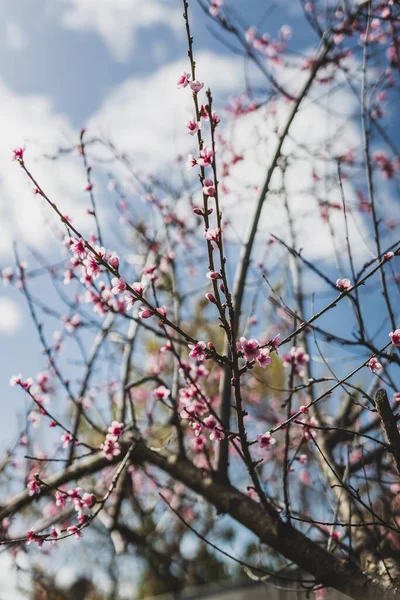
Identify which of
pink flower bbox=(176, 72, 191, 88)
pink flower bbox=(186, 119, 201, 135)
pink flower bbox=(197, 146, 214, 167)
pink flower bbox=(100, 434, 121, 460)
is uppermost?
pink flower bbox=(176, 72, 191, 88)

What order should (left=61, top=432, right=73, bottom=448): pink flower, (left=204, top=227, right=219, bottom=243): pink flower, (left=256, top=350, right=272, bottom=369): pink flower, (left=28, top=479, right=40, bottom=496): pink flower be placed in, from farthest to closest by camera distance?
(left=61, top=432, right=73, bottom=448): pink flower
(left=28, top=479, right=40, bottom=496): pink flower
(left=256, top=350, right=272, bottom=369): pink flower
(left=204, top=227, right=219, bottom=243): pink flower

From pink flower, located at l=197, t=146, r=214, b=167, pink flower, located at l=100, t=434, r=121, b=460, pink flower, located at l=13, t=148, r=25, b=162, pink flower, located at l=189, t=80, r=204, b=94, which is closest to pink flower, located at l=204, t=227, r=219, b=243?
pink flower, located at l=197, t=146, r=214, b=167

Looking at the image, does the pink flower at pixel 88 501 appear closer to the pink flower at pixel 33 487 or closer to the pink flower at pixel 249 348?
the pink flower at pixel 33 487

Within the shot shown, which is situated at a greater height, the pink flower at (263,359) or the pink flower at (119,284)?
the pink flower at (119,284)

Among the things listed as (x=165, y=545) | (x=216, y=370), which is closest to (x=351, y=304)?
(x=216, y=370)

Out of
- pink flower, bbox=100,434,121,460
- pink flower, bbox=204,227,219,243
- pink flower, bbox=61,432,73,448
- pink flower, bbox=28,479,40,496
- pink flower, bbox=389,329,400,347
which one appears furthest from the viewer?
pink flower, bbox=61,432,73,448

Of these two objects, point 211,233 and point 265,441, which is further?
point 265,441

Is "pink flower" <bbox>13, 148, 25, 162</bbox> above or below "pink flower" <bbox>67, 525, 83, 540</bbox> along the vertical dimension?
above

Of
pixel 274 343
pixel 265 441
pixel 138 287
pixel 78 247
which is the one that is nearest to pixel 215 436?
pixel 265 441

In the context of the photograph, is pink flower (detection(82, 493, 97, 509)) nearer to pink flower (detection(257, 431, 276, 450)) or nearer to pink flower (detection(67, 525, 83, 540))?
pink flower (detection(67, 525, 83, 540))

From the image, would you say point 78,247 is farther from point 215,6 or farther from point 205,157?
point 215,6

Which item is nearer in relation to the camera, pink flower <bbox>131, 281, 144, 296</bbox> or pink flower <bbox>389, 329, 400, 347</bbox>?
pink flower <bbox>131, 281, 144, 296</bbox>

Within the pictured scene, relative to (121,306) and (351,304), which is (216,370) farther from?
(351,304)

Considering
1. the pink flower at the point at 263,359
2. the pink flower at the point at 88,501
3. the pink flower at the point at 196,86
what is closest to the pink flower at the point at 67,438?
the pink flower at the point at 88,501
